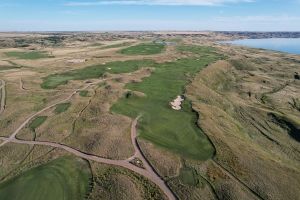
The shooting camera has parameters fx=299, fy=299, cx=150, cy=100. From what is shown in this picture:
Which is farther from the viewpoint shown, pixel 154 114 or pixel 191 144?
pixel 154 114

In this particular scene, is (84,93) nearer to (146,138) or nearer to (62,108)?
(62,108)

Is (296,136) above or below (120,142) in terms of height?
below

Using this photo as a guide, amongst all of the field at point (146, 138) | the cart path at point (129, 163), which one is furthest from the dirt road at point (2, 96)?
the cart path at point (129, 163)

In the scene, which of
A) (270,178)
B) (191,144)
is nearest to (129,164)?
(191,144)

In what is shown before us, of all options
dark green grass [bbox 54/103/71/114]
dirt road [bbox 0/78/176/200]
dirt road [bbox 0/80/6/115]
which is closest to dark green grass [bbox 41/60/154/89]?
dirt road [bbox 0/80/6/115]

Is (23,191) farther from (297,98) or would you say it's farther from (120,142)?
(297,98)

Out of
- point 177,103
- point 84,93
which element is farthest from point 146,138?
point 84,93

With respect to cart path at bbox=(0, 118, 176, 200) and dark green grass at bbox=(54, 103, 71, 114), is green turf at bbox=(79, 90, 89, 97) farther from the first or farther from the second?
cart path at bbox=(0, 118, 176, 200)
